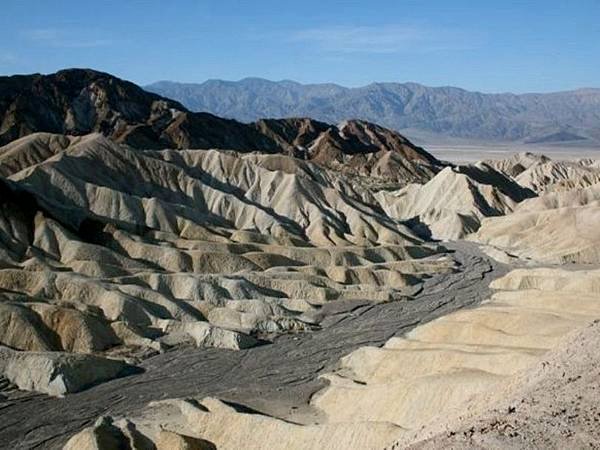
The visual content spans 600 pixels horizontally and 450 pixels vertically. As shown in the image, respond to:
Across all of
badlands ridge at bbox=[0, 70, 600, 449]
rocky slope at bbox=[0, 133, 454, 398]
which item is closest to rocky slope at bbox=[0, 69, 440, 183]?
badlands ridge at bbox=[0, 70, 600, 449]

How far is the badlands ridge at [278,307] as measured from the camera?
35.2m

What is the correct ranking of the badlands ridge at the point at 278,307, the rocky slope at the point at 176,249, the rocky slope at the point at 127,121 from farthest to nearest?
the rocky slope at the point at 127,121 → the rocky slope at the point at 176,249 → the badlands ridge at the point at 278,307

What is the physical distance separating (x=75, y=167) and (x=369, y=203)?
51283mm

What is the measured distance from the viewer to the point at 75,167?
3807 inches

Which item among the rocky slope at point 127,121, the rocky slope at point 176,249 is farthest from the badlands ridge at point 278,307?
the rocky slope at point 127,121

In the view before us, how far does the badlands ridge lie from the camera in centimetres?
3516

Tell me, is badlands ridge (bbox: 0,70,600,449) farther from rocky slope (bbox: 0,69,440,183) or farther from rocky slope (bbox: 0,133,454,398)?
rocky slope (bbox: 0,69,440,183)

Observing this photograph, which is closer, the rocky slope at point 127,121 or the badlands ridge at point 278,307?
the badlands ridge at point 278,307

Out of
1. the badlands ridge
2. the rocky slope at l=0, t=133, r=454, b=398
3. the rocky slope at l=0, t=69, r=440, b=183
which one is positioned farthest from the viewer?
the rocky slope at l=0, t=69, r=440, b=183

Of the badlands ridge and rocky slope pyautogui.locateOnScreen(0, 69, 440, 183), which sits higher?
rocky slope pyautogui.locateOnScreen(0, 69, 440, 183)

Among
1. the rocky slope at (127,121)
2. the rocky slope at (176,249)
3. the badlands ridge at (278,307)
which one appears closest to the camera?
the badlands ridge at (278,307)

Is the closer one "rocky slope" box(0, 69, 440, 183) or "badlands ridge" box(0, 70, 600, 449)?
"badlands ridge" box(0, 70, 600, 449)

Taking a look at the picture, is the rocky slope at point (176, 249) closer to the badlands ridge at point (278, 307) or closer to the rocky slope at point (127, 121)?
the badlands ridge at point (278, 307)

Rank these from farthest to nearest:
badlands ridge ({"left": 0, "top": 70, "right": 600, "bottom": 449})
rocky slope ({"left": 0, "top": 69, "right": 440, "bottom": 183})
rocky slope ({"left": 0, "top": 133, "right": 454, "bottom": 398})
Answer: rocky slope ({"left": 0, "top": 69, "right": 440, "bottom": 183}) < rocky slope ({"left": 0, "top": 133, "right": 454, "bottom": 398}) < badlands ridge ({"left": 0, "top": 70, "right": 600, "bottom": 449})
